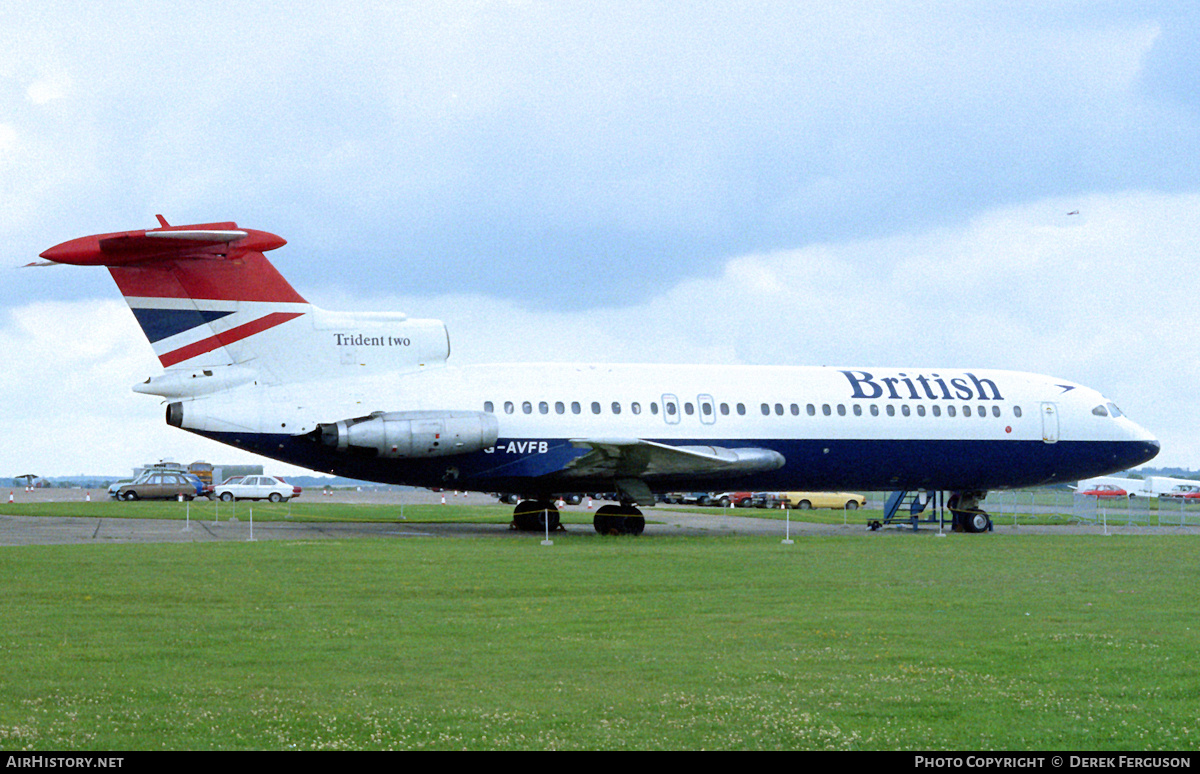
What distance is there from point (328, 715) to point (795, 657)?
4.29m

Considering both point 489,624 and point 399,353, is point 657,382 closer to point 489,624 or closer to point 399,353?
point 399,353

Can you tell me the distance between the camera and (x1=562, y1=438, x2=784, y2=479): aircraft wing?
85.0ft

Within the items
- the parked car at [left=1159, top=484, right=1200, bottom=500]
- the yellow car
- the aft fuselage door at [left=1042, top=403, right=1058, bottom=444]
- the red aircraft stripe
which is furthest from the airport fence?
the red aircraft stripe

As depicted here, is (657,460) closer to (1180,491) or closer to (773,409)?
(773,409)

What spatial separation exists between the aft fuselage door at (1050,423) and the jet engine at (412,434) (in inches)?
626

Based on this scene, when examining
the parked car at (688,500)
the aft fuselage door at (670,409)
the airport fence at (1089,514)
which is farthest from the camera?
the parked car at (688,500)

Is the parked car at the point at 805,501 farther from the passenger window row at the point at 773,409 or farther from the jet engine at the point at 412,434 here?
the jet engine at the point at 412,434

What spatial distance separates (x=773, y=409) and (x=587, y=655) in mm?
19697

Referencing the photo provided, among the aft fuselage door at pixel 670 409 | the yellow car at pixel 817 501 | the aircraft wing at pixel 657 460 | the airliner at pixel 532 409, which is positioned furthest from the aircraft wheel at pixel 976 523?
the yellow car at pixel 817 501

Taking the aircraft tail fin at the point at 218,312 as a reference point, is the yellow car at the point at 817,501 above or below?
below

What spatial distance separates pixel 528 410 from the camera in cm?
2703

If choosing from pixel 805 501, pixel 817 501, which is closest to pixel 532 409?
pixel 805 501

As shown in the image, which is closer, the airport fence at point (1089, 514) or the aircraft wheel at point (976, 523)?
the aircraft wheel at point (976, 523)

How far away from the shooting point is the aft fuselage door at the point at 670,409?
92.5 feet
